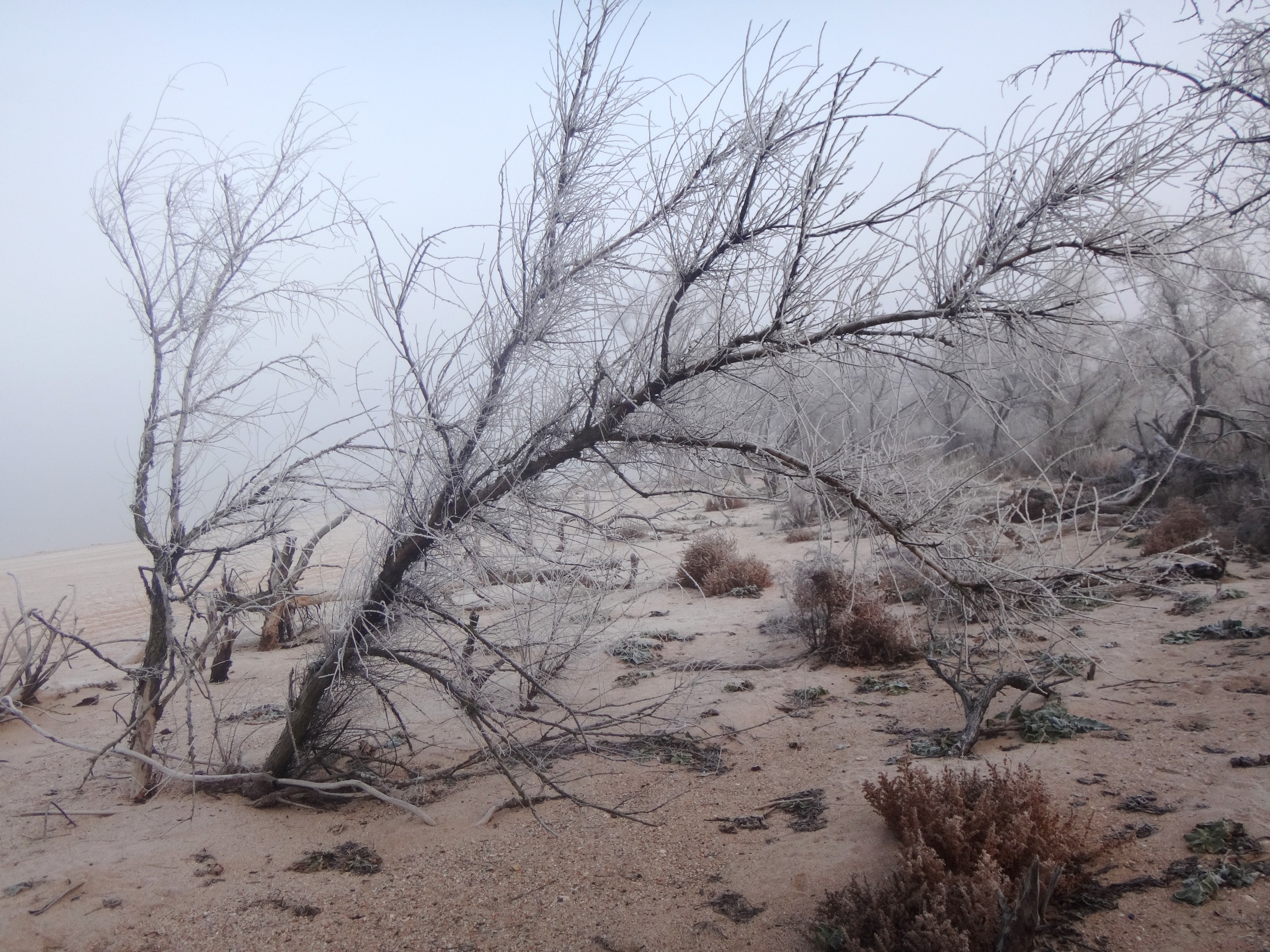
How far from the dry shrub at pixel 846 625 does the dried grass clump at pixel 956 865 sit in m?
3.14

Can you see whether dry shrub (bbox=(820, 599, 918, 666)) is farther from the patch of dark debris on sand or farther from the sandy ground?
the patch of dark debris on sand

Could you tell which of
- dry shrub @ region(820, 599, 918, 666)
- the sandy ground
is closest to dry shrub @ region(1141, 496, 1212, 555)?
the sandy ground

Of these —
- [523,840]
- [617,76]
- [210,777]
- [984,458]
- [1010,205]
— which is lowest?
[523,840]

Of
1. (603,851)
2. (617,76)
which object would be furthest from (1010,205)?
(603,851)

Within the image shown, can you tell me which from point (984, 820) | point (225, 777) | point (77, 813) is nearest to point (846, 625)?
point (984, 820)

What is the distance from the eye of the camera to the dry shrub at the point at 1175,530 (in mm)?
8102

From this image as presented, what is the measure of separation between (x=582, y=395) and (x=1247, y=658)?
4.94 meters

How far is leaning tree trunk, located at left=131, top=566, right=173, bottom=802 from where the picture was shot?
430 centimetres

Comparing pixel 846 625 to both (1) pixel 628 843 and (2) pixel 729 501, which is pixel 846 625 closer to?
(2) pixel 729 501

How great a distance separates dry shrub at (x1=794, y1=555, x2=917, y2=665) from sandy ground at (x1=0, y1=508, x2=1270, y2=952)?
87 cm

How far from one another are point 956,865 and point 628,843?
5.06ft

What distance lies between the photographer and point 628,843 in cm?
367

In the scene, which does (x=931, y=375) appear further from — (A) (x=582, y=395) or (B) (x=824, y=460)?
(A) (x=582, y=395)

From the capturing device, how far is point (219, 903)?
10.6ft
